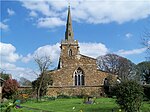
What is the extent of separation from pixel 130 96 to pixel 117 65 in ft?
191

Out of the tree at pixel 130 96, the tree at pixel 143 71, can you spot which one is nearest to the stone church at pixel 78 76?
the tree at pixel 143 71

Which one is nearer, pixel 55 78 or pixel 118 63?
pixel 55 78

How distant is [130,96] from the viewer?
51.3ft

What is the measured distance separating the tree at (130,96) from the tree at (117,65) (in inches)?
2210

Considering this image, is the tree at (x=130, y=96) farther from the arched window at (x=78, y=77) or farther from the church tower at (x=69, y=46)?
the church tower at (x=69, y=46)

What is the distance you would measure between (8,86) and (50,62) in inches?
332

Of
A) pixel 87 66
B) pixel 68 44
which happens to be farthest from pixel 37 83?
pixel 68 44

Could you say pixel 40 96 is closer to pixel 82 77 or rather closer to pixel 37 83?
pixel 37 83

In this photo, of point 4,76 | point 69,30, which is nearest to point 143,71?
point 69,30

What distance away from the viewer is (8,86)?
4894cm

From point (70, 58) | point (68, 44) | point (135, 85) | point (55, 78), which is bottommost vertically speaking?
point (135, 85)

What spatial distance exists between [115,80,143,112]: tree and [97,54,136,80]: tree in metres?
56.1

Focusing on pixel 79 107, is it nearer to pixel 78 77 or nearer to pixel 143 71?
pixel 78 77

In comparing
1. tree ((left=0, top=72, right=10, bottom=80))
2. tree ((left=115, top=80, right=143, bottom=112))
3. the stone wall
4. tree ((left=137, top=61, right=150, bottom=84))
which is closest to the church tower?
the stone wall
